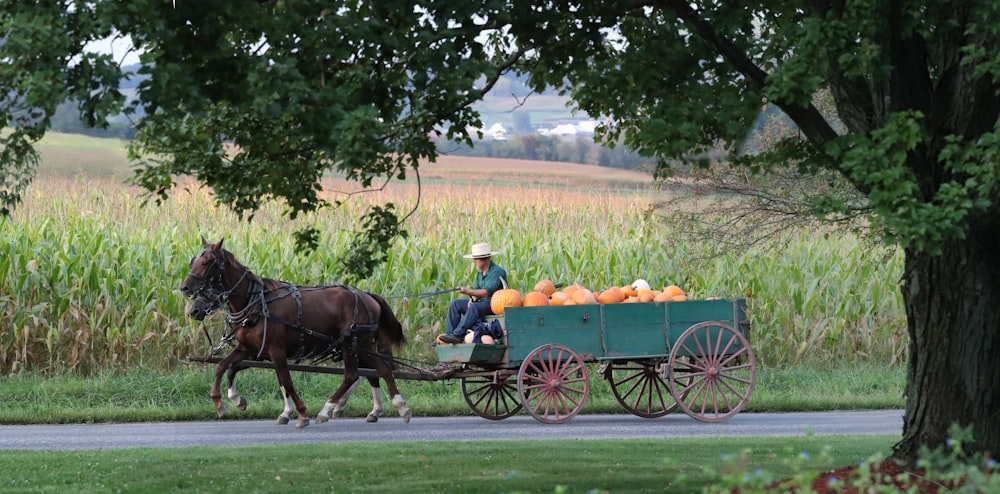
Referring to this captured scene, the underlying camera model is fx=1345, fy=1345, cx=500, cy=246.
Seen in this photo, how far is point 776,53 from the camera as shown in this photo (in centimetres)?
1076

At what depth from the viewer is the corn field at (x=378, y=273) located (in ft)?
64.6

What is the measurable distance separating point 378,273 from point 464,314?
561 centimetres

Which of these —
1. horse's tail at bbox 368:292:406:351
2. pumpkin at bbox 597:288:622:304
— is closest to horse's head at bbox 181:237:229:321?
horse's tail at bbox 368:292:406:351

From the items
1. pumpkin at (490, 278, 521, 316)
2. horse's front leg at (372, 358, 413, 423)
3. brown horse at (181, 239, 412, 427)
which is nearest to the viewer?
brown horse at (181, 239, 412, 427)

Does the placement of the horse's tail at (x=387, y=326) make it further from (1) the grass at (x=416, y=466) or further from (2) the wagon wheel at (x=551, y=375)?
(1) the grass at (x=416, y=466)

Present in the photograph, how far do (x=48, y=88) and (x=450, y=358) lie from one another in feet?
28.7

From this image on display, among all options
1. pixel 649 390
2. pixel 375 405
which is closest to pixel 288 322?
pixel 375 405

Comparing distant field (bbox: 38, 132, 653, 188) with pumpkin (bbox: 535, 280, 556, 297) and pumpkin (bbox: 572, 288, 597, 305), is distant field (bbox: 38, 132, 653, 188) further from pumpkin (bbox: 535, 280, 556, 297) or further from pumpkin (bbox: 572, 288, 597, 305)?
pumpkin (bbox: 572, 288, 597, 305)

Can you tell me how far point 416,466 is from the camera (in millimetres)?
11844

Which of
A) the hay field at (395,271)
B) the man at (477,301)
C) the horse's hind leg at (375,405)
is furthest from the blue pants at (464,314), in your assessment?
the hay field at (395,271)

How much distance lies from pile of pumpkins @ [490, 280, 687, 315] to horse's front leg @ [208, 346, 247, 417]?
9.82ft

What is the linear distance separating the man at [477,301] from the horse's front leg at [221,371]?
7.60 feet

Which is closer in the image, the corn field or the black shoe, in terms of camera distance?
the black shoe

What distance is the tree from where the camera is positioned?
315 inches
